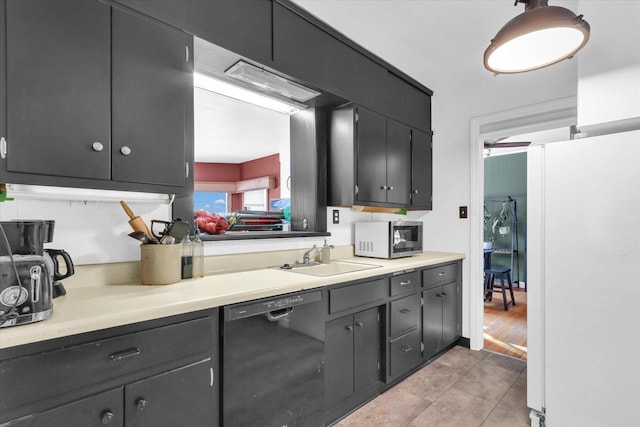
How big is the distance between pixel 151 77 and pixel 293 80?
0.85 m

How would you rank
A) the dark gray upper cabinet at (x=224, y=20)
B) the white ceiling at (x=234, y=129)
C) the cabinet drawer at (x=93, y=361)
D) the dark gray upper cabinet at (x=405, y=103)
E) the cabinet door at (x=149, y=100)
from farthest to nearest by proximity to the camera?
the white ceiling at (x=234, y=129)
the dark gray upper cabinet at (x=405, y=103)
the dark gray upper cabinet at (x=224, y=20)
the cabinet door at (x=149, y=100)
the cabinet drawer at (x=93, y=361)

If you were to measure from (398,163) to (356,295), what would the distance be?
1.41 meters

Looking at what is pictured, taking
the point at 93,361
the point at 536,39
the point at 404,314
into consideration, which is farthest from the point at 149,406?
the point at 536,39

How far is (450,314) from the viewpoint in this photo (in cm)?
289

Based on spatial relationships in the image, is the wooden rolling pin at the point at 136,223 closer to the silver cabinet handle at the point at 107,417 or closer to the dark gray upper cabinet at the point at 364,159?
the silver cabinet handle at the point at 107,417

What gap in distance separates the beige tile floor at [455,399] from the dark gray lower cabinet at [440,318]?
0.17 metres

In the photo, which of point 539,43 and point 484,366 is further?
point 484,366

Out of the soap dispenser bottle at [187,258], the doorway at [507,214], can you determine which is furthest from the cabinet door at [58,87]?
the doorway at [507,214]

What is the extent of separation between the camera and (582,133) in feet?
6.14

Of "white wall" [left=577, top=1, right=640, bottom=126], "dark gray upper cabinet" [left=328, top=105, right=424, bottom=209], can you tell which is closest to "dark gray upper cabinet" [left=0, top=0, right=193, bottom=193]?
"dark gray upper cabinet" [left=328, top=105, right=424, bottom=209]

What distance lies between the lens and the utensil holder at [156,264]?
148 cm

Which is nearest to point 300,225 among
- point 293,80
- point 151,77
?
point 293,80

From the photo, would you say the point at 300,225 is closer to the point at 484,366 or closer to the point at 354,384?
the point at 354,384

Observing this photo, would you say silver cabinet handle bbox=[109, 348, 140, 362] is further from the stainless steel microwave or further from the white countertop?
the stainless steel microwave
